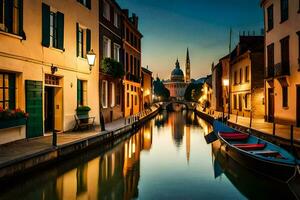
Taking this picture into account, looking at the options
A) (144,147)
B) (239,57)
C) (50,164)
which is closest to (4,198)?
(50,164)

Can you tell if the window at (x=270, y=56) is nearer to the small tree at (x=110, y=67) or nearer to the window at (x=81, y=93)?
the small tree at (x=110, y=67)

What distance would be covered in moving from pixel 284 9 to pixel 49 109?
1550cm

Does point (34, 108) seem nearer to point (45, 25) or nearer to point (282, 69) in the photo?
point (45, 25)

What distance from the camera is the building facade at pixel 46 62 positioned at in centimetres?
1210

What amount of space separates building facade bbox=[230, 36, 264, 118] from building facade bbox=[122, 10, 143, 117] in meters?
10.8

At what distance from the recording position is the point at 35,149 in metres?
10.6

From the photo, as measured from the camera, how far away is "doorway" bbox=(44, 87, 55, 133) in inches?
622

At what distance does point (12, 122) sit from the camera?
1152cm

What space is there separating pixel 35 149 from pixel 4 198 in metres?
3.09

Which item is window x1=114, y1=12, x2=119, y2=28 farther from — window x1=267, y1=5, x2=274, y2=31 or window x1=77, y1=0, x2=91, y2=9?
window x1=267, y1=5, x2=274, y2=31

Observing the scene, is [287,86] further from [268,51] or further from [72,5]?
[72,5]

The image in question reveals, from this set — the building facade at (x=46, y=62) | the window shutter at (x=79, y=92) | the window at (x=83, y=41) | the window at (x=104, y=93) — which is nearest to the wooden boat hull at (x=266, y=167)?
the building facade at (x=46, y=62)

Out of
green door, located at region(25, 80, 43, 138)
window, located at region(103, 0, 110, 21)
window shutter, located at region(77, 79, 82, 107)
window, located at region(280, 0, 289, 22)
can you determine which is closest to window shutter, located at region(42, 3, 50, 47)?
green door, located at region(25, 80, 43, 138)

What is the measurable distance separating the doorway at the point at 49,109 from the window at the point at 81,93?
214 cm
